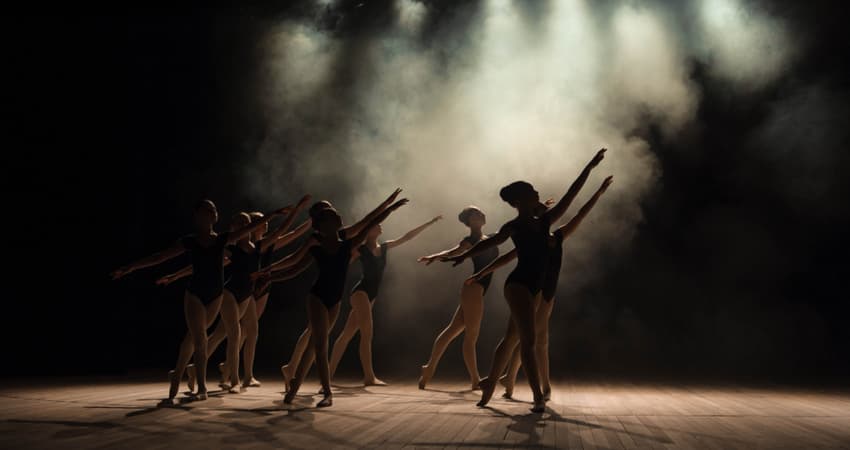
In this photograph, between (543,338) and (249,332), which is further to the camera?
(249,332)

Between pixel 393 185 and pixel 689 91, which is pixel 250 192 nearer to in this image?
pixel 393 185

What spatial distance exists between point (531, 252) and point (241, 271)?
237 centimetres

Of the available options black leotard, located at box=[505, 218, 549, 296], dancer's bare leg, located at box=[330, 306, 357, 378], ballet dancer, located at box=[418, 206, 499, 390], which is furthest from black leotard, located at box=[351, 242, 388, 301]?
black leotard, located at box=[505, 218, 549, 296]

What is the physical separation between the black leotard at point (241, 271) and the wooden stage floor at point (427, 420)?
0.75 m

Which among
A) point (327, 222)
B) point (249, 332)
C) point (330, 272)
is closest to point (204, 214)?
point (327, 222)

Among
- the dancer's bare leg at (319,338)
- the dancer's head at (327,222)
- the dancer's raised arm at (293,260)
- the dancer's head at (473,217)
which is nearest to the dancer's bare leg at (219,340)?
the dancer's raised arm at (293,260)

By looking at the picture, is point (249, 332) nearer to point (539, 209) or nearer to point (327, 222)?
point (327, 222)

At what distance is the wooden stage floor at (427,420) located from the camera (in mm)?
2918

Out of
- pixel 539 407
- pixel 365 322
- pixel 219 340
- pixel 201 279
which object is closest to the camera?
pixel 539 407

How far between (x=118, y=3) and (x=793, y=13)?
785 centimetres

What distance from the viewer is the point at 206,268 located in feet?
14.9

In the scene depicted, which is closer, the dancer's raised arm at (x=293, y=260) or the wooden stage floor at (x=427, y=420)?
the wooden stage floor at (x=427, y=420)

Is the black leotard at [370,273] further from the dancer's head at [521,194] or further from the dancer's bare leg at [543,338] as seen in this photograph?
the dancer's head at [521,194]

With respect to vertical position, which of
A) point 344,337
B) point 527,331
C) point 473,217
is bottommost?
point 527,331
